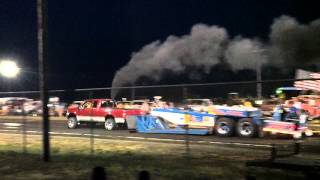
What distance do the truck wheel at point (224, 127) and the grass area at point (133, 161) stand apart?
1659 millimetres

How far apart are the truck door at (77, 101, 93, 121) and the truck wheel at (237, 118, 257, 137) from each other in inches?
229

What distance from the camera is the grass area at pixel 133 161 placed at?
1240 cm

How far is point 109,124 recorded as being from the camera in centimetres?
2427

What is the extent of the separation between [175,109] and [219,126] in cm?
363

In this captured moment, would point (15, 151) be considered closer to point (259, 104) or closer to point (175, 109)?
point (175, 109)

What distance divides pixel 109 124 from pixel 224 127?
6101 millimetres

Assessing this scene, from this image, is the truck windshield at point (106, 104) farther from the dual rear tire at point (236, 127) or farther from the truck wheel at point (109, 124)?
the dual rear tire at point (236, 127)

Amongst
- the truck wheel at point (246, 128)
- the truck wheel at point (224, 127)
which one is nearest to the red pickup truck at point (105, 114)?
the truck wheel at point (224, 127)

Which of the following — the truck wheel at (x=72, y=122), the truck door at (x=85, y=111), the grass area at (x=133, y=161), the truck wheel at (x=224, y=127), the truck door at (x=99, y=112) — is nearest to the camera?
the grass area at (x=133, y=161)

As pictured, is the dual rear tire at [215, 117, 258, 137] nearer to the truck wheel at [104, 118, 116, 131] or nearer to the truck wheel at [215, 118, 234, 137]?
the truck wheel at [215, 118, 234, 137]

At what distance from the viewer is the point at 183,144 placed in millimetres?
19000

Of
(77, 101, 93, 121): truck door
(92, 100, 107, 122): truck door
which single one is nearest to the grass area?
(77, 101, 93, 121): truck door

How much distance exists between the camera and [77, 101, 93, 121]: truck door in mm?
22375

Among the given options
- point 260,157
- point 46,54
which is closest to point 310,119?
point 260,157
